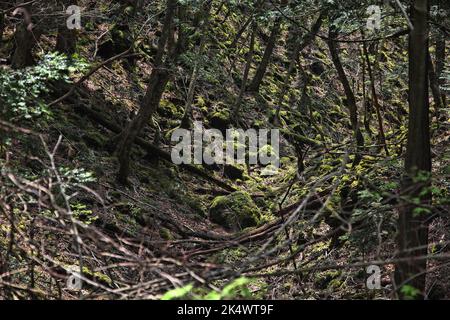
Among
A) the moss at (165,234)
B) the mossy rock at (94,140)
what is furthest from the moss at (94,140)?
the moss at (165,234)

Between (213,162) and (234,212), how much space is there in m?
2.62

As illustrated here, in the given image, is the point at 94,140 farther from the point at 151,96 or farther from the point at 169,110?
the point at 169,110

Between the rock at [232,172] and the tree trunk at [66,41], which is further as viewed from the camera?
the rock at [232,172]

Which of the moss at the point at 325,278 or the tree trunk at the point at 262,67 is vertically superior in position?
the tree trunk at the point at 262,67

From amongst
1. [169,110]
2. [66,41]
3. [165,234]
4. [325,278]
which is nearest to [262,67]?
[169,110]

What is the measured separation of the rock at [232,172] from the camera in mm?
13875

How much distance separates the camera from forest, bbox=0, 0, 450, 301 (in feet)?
15.3

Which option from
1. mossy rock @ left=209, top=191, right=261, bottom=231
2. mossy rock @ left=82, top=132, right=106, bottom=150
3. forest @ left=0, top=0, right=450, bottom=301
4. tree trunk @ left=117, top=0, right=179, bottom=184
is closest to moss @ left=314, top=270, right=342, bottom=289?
forest @ left=0, top=0, right=450, bottom=301

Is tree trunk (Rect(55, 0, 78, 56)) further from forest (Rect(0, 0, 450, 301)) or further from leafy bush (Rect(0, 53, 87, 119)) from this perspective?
leafy bush (Rect(0, 53, 87, 119))

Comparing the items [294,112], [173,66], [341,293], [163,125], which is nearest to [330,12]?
[173,66]

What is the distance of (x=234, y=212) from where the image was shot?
11508mm

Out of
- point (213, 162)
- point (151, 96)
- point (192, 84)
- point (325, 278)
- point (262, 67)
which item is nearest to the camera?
point (325, 278)

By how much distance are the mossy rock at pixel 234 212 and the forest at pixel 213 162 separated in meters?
0.03

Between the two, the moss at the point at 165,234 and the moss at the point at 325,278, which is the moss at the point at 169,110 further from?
A: the moss at the point at 325,278
